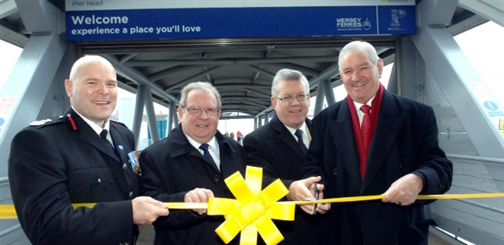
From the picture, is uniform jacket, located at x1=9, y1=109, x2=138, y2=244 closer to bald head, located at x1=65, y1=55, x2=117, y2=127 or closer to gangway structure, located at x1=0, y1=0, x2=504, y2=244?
bald head, located at x1=65, y1=55, x2=117, y2=127

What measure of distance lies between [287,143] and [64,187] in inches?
66.0

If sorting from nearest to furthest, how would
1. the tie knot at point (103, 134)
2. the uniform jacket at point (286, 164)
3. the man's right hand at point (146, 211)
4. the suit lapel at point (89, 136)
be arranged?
the man's right hand at point (146, 211) < the suit lapel at point (89, 136) < the tie knot at point (103, 134) < the uniform jacket at point (286, 164)

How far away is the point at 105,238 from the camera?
1.93m

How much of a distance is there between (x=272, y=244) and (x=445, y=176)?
113cm

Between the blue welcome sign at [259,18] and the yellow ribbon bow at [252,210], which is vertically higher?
the blue welcome sign at [259,18]

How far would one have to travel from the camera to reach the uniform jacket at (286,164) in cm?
302

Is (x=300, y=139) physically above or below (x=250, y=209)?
above

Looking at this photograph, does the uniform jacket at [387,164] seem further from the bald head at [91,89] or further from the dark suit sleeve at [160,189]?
A: the bald head at [91,89]

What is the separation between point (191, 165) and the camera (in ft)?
8.79

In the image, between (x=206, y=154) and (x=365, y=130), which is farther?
(x=206, y=154)

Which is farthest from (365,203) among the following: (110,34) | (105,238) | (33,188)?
(110,34)

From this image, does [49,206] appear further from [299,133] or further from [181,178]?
[299,133]

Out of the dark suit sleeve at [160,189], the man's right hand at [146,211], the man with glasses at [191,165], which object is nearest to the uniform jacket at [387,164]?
the man with glasses at [191,165]

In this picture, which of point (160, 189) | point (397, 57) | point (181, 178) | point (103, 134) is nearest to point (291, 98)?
point (181, 178)
